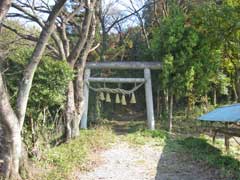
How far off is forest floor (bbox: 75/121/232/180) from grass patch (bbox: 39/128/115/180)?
296 millimetres

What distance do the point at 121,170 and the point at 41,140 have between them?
7.05 feet

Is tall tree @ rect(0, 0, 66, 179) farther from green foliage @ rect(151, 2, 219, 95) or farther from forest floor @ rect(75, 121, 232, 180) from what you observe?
green foliage @ rect(151, 2, 219, 95)

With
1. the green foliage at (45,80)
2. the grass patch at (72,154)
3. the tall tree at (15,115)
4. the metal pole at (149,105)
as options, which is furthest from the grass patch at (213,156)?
the tall tree at (15,115)

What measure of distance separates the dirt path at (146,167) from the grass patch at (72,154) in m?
0.40

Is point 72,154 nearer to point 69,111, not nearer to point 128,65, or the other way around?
point 69,111

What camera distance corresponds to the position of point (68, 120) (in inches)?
439

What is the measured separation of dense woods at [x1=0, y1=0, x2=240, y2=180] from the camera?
664cm

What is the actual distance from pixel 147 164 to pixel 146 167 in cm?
29

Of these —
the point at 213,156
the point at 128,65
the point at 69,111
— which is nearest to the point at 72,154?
the point at 69,111

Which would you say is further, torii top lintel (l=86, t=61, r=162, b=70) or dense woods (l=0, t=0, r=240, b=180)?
torii top lintel (l=86, t=61, r=162, b=70)

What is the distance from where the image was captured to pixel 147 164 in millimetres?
8562

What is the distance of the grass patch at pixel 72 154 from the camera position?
7300 millimetres

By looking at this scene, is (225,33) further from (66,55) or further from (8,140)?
(8,140)

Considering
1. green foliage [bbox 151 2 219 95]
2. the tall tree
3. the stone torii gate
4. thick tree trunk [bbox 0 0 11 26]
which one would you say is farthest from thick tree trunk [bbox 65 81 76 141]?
thick tree trunk [bbox 0 0 11 26]
